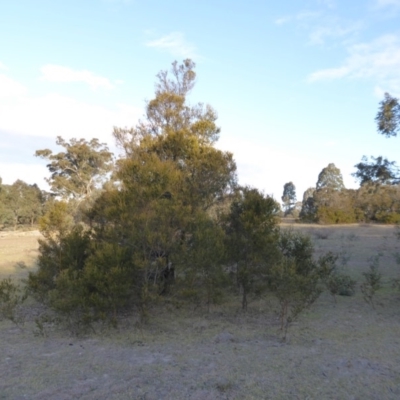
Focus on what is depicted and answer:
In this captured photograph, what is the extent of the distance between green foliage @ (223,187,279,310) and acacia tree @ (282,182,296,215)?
2542 inches

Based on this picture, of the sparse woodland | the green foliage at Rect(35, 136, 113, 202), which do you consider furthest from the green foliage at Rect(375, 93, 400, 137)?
the green foliage at Rect(35, 136, 113, 202)

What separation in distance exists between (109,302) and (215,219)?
2.97 m

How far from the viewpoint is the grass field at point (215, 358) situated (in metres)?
4.69

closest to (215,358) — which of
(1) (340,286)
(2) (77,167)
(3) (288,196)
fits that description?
(1) (340,286)

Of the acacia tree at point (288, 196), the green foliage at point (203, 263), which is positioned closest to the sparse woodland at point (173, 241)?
the green foliage at point (203, 263)

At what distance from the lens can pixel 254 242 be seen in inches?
321

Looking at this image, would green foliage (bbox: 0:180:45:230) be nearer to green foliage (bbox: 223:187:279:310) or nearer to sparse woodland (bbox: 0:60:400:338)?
sparse woodland (bbox: 0:60:400:338)

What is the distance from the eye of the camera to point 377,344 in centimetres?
645

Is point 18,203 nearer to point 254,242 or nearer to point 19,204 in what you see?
point 19,204

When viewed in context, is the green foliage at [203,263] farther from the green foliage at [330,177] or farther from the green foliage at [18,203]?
the green foliage at [330,177]

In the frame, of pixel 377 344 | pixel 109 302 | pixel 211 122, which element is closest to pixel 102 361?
pixel 109 302

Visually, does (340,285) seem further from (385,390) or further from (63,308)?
(63,308)

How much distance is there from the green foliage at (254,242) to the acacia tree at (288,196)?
64.6 metres

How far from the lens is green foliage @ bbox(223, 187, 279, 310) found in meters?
8.10
